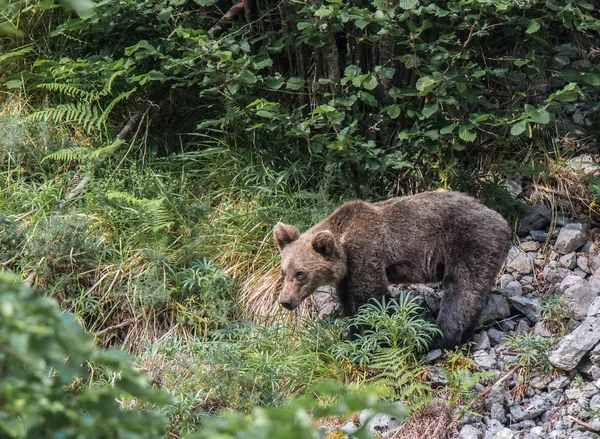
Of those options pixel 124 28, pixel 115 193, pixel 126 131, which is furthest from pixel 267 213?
pixel 124 28

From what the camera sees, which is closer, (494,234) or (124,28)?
(494,234)

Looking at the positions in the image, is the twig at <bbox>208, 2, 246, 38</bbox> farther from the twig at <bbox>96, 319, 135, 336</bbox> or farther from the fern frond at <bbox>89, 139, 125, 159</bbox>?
the twig at <bbox>96, 319, 135, 336</bbox>

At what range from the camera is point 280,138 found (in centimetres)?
870

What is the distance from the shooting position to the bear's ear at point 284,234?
7.26 m

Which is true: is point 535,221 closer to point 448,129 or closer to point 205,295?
point 448,129

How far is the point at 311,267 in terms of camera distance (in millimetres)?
7000

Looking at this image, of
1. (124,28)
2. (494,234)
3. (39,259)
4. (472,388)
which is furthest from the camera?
(124,28)

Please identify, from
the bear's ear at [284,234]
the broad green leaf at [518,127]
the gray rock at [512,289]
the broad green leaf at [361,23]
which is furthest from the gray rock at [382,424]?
the broad green leaf at [361,23]

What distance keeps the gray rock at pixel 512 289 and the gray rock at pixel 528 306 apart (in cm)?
11

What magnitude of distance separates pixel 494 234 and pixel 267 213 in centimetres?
236

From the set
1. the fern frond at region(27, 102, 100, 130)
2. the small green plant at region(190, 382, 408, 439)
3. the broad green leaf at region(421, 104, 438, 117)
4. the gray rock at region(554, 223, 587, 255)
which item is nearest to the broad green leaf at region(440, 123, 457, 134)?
the broad green leaf at region(421, 104, 438, 117)

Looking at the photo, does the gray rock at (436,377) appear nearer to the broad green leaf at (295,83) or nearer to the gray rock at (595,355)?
the gray rock at (595,355)

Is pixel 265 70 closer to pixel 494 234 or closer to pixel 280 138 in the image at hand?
pixel 280 138

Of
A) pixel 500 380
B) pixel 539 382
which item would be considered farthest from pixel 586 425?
pixel 500 380
